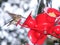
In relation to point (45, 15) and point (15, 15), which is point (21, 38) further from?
point (45, 15)

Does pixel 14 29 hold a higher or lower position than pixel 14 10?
lower

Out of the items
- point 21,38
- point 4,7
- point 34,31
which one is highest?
point 4,7

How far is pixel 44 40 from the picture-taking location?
810 millimetres

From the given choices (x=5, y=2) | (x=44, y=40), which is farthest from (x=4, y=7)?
(x=44, y=40)

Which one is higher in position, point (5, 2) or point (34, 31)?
point (5, 2)

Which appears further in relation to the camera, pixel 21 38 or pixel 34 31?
pixel 21 38

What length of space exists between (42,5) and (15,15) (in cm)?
21

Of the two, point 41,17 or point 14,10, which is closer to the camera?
point 41,17

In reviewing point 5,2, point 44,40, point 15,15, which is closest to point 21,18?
point 15,15

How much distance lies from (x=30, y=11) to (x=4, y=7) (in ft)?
0.60

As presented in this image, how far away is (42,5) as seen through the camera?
3.47 feet

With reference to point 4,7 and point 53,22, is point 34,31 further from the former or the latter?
point 4,7

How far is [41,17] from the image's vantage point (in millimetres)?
839

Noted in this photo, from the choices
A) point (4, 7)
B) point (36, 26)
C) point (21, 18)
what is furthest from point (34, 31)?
point (4, 7)
